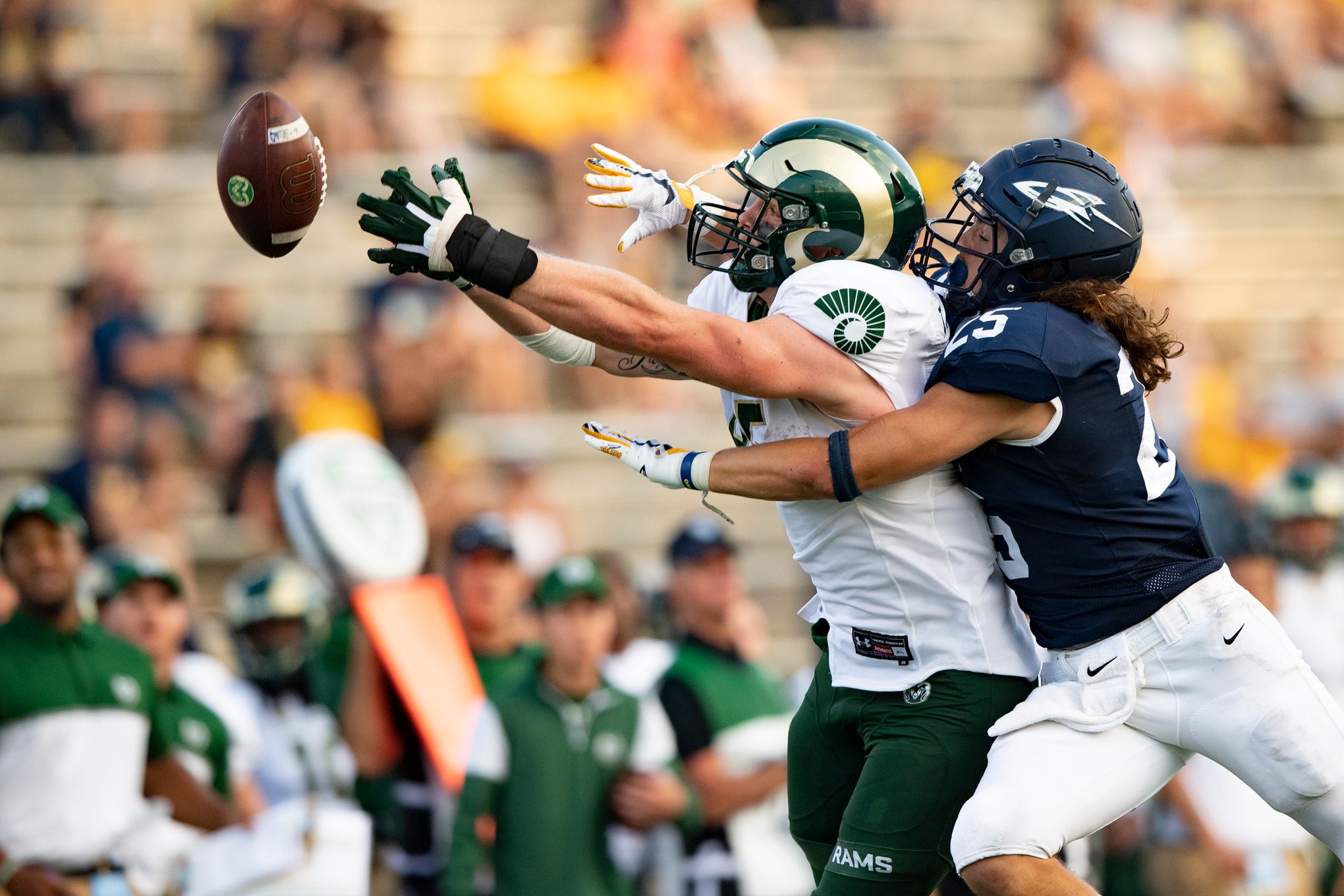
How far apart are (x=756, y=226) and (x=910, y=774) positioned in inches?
50.1

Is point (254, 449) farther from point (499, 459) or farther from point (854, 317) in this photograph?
point (854, 317)

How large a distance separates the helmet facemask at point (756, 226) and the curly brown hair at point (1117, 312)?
0.56 m

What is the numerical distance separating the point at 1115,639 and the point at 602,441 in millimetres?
1201

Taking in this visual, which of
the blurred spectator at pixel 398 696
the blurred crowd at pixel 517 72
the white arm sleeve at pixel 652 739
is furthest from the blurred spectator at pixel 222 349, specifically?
the white arm sleeve at pixel 652 739

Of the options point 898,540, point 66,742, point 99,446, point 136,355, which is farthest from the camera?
point 136,355

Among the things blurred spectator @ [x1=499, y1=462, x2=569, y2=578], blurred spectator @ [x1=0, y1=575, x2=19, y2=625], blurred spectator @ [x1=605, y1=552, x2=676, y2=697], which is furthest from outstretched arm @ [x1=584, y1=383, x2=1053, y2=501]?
blurred spectator @ [x1=499, y1=462, x2=569, y2=578]

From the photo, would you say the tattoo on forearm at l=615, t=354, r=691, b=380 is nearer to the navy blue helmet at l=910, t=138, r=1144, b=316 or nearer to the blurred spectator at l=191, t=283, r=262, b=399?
the navy blue helmet at l=910, t=138, r=1144, b=316

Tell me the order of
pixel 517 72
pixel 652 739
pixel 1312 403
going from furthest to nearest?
pixel 517 72 < pixel 1312 403 < pixel 652 739

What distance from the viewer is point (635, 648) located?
6797 mm

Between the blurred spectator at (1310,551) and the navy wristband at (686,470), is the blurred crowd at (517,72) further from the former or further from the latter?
the navy wristband at (686,470)

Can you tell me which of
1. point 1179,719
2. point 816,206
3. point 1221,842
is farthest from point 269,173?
point 1221,842

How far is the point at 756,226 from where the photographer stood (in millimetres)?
3842

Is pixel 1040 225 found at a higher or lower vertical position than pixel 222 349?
higher

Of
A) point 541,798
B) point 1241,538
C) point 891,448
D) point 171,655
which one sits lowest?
point 171,655
